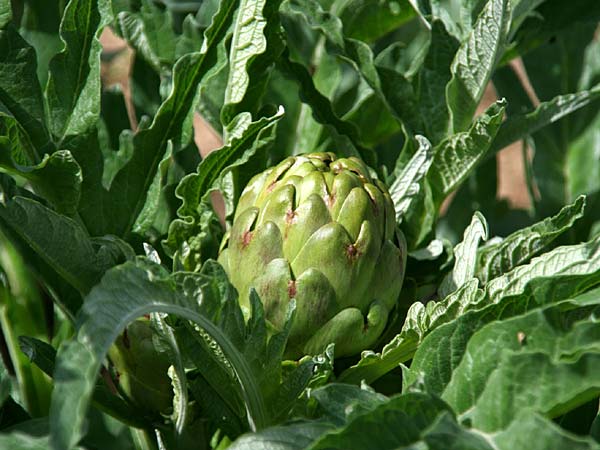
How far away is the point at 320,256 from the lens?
0.59 metres

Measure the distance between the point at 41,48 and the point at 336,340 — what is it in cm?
41

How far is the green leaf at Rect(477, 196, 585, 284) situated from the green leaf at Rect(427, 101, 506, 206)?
0.07 meters

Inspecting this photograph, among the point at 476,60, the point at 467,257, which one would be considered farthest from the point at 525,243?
the point at 476,60

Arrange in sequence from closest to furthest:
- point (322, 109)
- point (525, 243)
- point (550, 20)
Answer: point (525, 243)
point (322, 109)
point (550, 20)

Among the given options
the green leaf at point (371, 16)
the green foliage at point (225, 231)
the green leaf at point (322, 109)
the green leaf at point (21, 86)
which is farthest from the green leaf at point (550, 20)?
the green leaf at point (21, 86)

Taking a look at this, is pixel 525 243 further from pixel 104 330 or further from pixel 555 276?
pixel 104 330

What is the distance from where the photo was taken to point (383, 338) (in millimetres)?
663

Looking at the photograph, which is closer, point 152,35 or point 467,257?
point 467,257

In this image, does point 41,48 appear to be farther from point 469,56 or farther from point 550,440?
point 550,440

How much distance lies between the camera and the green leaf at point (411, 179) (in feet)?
2.33

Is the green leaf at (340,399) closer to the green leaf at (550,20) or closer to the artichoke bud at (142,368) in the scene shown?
the artichoke bud at (142,368)

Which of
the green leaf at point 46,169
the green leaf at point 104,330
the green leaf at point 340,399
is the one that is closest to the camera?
the green leaf at point 104,330

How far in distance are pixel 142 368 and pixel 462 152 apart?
0.91 ft

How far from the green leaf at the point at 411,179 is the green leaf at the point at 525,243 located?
74mm
